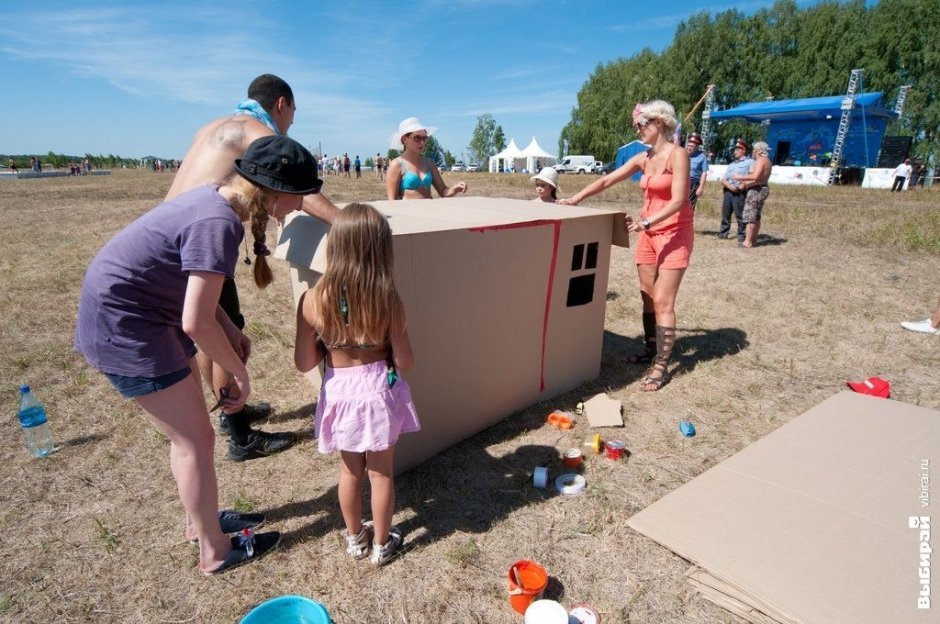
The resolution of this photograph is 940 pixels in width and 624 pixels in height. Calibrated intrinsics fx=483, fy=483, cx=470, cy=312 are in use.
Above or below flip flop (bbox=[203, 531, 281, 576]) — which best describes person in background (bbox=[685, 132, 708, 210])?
above

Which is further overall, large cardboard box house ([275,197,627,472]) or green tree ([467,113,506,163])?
green tree ([467,113,506,163])

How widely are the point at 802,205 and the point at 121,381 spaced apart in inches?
624

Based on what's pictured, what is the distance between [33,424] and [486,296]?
272cm

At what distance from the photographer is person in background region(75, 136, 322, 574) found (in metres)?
1.45

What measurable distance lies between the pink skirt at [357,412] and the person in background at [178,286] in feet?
1.08

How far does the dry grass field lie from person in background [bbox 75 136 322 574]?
0.65 meters

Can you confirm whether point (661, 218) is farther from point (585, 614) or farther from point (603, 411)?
point (585, 614)

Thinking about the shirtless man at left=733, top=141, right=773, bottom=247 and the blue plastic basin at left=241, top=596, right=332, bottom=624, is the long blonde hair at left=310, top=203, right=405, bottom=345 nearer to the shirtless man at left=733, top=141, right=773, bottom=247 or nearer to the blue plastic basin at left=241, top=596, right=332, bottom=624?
the blue plastic basin at left=241, top=596, right=332, bottom=624

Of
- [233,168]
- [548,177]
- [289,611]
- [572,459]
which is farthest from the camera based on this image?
[548,177]

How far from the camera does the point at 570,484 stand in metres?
2.45

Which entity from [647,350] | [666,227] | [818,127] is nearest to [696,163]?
[647,350]

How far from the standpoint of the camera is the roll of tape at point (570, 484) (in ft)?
7.84

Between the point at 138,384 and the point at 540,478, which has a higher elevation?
the point at 138,384

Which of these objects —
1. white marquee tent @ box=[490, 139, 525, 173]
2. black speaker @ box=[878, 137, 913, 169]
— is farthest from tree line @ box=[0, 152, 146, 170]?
black speaker @ box=[878, 137, 913, 169]
